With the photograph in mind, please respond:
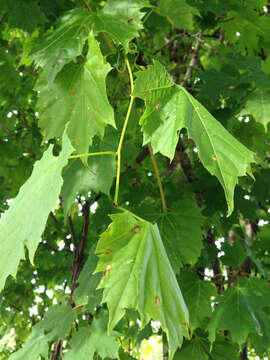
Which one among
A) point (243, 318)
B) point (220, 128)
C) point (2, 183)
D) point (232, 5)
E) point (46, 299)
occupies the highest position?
point (232, 5)

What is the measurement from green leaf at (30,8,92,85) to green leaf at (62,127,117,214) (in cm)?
23

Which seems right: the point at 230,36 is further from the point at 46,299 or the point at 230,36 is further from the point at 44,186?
the point at 46,299

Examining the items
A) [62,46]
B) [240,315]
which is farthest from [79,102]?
[240,315]

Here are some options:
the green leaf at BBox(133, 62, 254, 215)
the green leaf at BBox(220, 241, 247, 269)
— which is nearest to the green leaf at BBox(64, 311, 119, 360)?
the green leaf at BBox(220, 241, 247, 269)

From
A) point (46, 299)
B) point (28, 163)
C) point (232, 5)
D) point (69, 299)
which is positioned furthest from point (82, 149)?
point (46, 299)

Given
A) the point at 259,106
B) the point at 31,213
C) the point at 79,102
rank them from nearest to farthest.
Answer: the point at 31,213 < the point at 79,102 < the point at 259,106

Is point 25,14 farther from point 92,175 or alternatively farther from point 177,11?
point 92,175

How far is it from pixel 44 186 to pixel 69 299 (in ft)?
2.57

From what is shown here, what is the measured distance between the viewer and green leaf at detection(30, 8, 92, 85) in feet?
2.91

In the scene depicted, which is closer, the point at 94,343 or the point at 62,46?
the point at 62,46

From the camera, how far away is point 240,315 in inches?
51.2

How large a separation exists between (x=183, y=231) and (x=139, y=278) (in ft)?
1.70

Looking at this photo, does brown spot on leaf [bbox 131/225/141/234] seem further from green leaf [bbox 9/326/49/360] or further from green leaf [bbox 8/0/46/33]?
green leaf [bbox 8/0/46/33]

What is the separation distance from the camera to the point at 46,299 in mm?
2682
